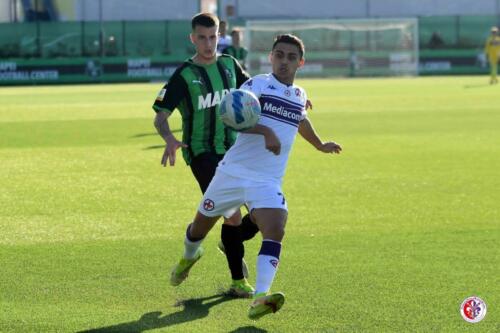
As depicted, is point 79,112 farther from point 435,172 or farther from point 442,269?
point 442,269

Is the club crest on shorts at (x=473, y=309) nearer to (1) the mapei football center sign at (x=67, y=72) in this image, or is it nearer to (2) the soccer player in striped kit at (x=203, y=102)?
(2) the soccer player in striped kit at (x=203, y=102)

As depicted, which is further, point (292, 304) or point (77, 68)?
point (77, 68)

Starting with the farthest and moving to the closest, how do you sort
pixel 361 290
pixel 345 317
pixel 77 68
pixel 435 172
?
pixel 77 68 < pixel 435 172 < pixel 361 290 < pixel 345 317

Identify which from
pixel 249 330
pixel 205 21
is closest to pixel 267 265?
pixel 249 330

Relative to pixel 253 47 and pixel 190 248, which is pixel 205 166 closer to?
pixel 190 248

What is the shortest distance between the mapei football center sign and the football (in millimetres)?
44554

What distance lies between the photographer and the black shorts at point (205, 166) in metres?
8.07

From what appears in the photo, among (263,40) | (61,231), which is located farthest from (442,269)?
(263,40)

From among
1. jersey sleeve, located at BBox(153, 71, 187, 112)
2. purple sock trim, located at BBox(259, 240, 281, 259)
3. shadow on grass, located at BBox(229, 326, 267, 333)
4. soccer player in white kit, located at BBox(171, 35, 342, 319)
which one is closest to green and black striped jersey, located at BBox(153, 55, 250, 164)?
jersey sleeve, located at BBox(153, 71, 187, 112)

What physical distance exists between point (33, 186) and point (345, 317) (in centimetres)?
789

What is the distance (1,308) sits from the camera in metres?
7.12

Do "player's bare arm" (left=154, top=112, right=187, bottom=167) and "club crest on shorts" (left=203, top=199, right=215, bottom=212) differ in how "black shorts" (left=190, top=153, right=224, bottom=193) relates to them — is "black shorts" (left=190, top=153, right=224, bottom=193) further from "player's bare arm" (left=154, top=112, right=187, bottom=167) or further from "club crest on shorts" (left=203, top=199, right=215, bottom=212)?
"club crest on shorts" (left=203, top=199, right=215, bottom=212)

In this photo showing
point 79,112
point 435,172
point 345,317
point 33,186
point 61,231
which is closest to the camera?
point 345,317

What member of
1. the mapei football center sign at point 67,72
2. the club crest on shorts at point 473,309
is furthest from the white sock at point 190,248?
the mapei football center sign at point 67,72
